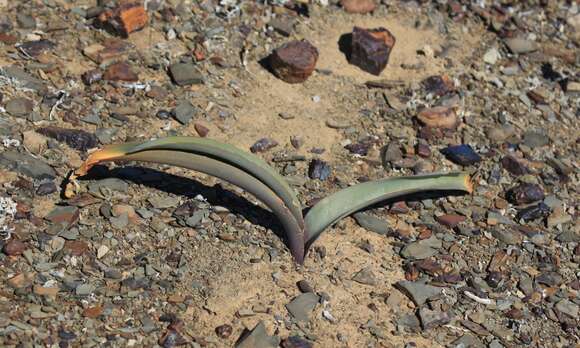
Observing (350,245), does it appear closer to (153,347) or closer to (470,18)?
(153,347)

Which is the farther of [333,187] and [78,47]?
[78,47]

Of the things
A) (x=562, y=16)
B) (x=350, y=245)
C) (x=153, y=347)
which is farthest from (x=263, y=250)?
(x=562, y=16)

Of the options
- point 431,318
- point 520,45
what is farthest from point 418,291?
point 520,45

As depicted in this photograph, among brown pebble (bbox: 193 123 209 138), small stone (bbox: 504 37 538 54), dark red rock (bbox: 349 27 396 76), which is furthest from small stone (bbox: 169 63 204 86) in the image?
small stone (bbox: 504 37 538 54)

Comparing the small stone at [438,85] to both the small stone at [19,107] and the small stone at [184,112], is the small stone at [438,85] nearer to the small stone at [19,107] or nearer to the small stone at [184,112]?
the small stone at [184,112]

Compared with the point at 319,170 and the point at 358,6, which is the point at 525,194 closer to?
the point at 319,170

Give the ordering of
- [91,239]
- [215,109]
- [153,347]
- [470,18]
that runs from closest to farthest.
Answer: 1. [153,347]
2. [91,239]
3. [215,109]
4. [470,18]
